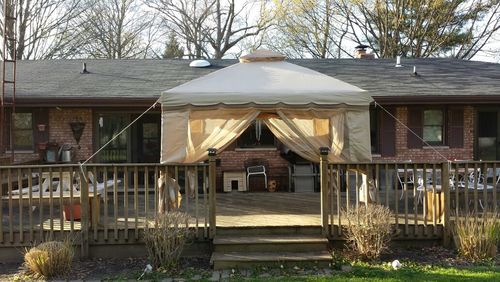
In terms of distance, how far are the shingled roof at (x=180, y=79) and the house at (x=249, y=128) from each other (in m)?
0.03

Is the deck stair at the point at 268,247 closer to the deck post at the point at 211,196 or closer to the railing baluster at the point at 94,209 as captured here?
the deck post at the point at 211,196

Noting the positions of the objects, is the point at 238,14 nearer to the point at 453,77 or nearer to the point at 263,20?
the point at 263,20

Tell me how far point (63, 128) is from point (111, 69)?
2.85m

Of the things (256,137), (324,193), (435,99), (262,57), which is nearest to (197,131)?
(262,57)

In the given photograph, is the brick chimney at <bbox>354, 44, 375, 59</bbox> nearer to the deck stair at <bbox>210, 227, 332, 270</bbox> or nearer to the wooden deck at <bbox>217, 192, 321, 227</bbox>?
the wooden deck at <bbox>217, 192, 321, 227</bbox>

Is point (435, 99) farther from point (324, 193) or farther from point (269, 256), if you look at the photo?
point (269, 256)

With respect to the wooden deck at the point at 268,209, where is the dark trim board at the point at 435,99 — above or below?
Result: above

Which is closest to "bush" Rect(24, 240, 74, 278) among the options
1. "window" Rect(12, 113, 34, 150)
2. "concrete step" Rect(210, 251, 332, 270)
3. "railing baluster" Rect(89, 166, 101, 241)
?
"railing baluster" Rect(89, 166, 101, 241)

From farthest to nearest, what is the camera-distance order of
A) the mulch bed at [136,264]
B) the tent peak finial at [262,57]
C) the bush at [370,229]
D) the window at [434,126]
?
the window at [434,126] < the tent peak finial at [262,57] < the bush at [370,229] < the mulch bed at [136,264]

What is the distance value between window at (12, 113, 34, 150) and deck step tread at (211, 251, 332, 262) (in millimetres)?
7618

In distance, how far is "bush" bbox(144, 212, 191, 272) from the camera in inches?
237

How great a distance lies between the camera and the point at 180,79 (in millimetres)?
12812

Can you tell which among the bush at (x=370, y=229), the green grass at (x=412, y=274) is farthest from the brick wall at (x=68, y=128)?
the bush at (x=370, y=229)

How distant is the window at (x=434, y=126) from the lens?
40.0 ft
